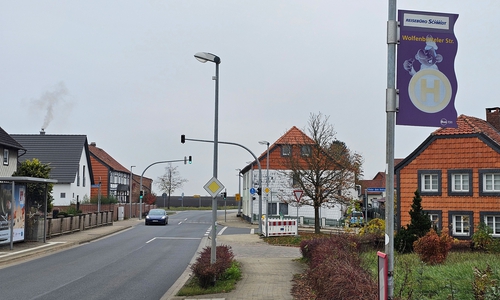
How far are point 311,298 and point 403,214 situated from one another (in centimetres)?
2237

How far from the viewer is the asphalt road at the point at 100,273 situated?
44.5ft

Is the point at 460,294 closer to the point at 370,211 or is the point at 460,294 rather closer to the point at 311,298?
the point at 311,298

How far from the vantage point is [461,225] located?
29.8 meters

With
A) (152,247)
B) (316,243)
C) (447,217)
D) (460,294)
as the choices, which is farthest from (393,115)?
(447,217)

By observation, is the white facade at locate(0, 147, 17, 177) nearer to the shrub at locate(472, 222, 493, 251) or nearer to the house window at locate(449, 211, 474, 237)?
the house window at locate(449, 211, 474, 237)

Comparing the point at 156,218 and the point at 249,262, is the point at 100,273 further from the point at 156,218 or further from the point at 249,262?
the point at 156,218

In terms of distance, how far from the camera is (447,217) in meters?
30.2

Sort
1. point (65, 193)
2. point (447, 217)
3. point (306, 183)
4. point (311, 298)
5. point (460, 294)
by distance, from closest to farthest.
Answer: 1. point (460, 294)
2. point (311, 298)
3. point (447, 217)
4. point (306, 183)
5. point (65, 193)

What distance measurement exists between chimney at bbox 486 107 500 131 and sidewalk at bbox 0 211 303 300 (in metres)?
16.5

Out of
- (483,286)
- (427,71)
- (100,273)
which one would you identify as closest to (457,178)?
(100,273)

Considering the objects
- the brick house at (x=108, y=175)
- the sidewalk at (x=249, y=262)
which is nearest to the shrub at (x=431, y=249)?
the sidewalk at (x=249, y=262)

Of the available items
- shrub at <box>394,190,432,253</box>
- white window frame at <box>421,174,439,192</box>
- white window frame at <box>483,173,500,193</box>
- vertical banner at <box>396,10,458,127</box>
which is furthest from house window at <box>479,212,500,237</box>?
vertical banner at <box>396,10,458,127</box>

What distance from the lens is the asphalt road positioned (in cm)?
1356

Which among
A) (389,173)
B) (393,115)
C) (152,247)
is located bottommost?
(152,247)
